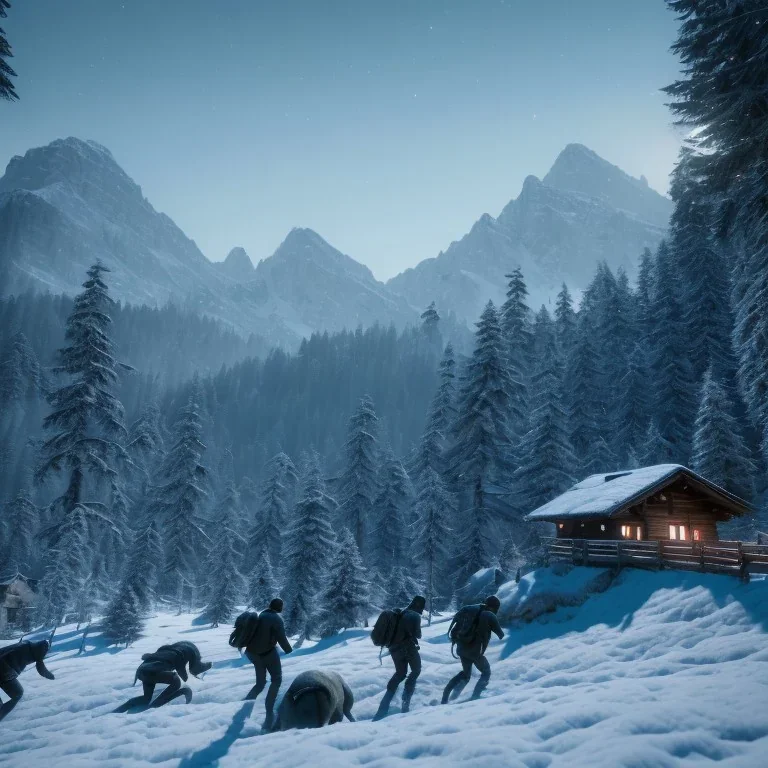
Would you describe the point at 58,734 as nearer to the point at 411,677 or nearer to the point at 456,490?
the point at 411,677

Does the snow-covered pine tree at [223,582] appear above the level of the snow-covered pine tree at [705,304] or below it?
below

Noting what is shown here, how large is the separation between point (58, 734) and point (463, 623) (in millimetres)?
6811

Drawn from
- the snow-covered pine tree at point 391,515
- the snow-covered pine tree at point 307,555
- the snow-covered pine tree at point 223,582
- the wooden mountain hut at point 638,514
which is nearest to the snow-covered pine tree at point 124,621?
the snow-covered pine tree at point 307,555

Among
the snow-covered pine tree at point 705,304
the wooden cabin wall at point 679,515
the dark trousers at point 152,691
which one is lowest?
the dark trousers at point 152,691

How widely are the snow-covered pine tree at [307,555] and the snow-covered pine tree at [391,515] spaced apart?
11.6 m

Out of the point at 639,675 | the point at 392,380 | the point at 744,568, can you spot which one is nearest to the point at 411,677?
the point at 639,675

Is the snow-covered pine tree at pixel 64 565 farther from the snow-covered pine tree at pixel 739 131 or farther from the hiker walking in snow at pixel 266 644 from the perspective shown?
the snow-covered pine tree at pixel 739 131

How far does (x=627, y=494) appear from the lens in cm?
2044

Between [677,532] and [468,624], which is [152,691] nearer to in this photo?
[468,624]

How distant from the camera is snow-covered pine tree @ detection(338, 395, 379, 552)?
4131 centimetres

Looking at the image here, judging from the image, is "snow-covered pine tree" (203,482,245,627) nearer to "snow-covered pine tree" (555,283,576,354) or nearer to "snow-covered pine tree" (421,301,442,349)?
"snow-covered pine tree" (555,283,576,354)

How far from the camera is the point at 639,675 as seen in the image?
906cm

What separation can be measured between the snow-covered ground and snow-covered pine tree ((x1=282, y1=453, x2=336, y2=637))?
50.5 ft

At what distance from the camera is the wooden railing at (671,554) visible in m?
13.4
